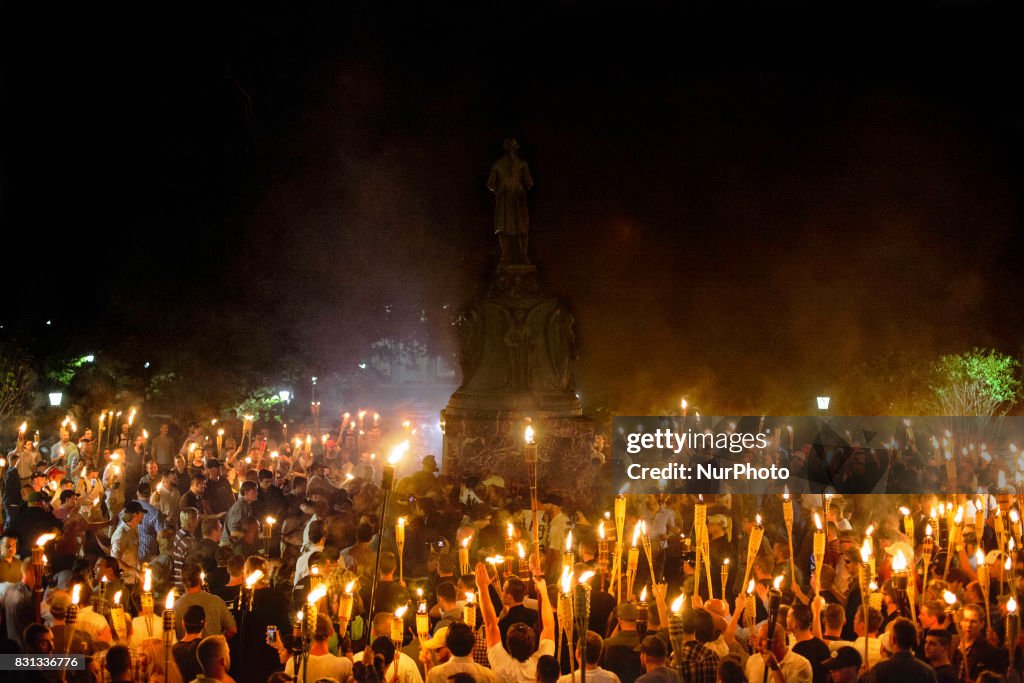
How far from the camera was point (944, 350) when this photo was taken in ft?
86.4

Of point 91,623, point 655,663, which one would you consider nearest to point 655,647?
point 655,663

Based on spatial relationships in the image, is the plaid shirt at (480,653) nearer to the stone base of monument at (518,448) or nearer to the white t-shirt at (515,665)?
the white t-shirt at (515,665)

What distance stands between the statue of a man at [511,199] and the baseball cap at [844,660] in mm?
11222

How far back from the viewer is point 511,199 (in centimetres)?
1662

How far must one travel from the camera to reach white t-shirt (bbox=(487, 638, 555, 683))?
5957 mm

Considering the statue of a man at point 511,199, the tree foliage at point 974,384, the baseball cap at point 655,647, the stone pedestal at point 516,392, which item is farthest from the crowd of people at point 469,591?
the tree foliage at point 974,384

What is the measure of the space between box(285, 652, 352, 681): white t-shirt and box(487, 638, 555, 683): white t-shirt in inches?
36.8

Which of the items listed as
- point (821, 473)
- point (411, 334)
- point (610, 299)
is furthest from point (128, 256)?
point (821, 473)

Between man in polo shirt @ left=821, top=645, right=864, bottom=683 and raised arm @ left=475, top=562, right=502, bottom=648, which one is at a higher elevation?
raised arm @ left=475, top=562, right=502, bottom=648

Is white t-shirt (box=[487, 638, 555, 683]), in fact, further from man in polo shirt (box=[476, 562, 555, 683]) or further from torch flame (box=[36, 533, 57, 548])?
torch flame (box=[36, 533, 57, 548])

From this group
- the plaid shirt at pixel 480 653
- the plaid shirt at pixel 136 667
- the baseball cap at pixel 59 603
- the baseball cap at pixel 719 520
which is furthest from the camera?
the baseball cap at pixel 719 520

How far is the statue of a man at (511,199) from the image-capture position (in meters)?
16.6

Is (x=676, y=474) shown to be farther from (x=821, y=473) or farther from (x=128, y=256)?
(x=128, y=256)

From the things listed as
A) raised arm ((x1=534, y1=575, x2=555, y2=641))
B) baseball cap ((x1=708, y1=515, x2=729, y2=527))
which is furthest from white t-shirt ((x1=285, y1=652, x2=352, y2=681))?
baseball cap ((x1=708, y1=515, x2=729, y2=527))
